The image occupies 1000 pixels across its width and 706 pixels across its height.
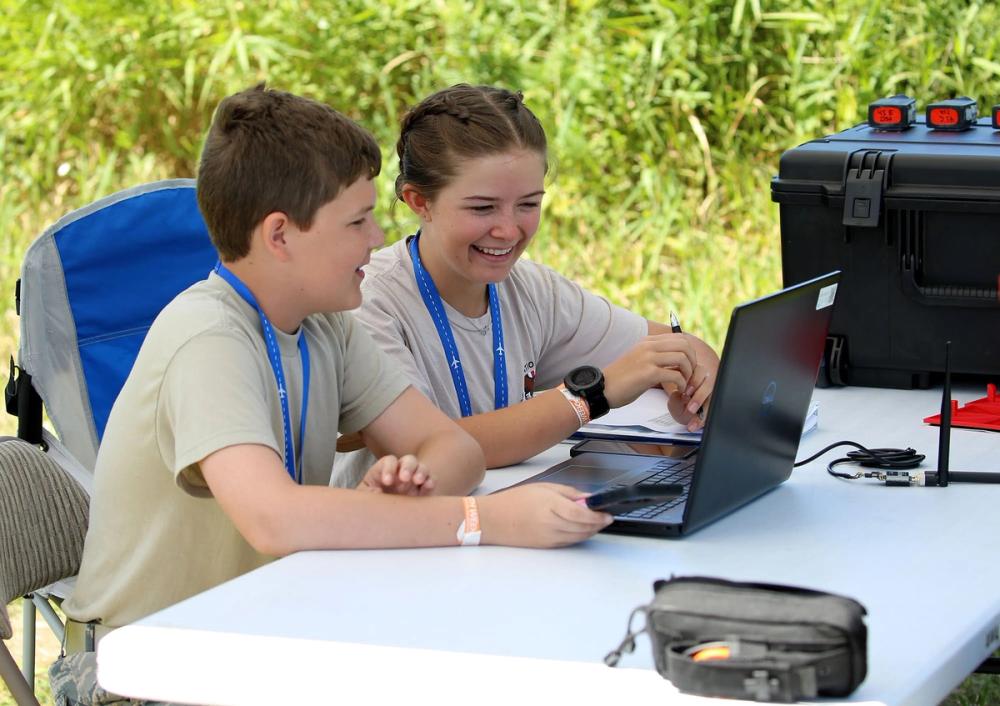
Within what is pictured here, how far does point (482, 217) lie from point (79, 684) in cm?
98

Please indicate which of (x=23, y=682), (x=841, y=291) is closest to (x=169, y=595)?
(x=23, y=682)

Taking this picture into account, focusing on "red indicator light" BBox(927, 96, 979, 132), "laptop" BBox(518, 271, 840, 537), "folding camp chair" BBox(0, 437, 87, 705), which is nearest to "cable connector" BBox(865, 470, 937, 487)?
"laptop" BBox(518, 271, 840, 537)

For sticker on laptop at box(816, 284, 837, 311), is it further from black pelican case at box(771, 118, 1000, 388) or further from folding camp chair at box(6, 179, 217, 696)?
folding camp chair at box(6, 179, 217, 696)

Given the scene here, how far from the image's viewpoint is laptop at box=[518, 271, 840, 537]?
178 cm

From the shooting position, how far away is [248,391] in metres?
1.85

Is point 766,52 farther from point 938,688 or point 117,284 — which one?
point 938,688

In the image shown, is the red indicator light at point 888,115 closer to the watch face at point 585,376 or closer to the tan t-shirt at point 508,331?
the tan t-shirt at point 508,331

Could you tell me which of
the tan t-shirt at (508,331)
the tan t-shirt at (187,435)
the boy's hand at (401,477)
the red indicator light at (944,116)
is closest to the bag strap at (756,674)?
the boy's hand at (401,477)

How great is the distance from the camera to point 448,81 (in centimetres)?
590

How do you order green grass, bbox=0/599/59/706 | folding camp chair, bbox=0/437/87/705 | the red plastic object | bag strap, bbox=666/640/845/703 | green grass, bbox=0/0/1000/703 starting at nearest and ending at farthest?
bag strap, bbox=666/640/845/703
folding camp chair, bbox=0/437/87/705
the red plastic object
green grass, bbox=0/599/59/706
green grass, bbox=0/0/1000/703

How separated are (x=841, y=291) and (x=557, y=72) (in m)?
3.19

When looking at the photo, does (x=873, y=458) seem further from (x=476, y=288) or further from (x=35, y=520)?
(x=35, y=520)

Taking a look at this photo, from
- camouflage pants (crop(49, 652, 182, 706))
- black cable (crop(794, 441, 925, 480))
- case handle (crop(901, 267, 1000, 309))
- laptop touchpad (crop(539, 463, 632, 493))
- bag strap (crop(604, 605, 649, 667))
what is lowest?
Result: camouflage pants (crop(49, 652, 182, 706))

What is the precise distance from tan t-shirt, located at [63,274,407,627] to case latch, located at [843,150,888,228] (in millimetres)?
1005
